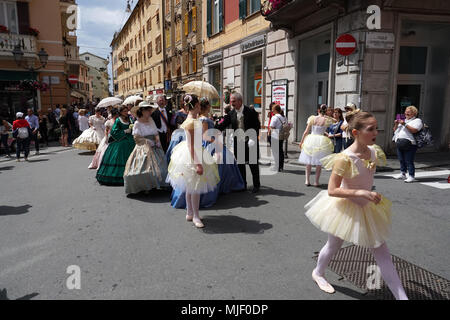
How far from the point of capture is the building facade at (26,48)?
20078 mm

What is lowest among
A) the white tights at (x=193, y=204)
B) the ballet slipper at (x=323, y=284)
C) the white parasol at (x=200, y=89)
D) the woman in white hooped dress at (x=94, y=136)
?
the ballet slipper at (x=323, y=284)

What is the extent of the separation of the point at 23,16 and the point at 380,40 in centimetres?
2197

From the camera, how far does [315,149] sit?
22.7ft

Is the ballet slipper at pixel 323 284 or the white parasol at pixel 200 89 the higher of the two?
the white parasol at pixel 200 89

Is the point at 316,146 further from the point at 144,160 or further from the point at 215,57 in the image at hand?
the point at 215,57

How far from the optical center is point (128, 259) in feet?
12.2

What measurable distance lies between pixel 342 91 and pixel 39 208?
928 centimetres

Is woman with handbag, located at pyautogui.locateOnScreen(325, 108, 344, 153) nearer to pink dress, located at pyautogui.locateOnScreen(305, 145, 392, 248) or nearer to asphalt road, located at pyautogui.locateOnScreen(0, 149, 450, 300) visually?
asphalt road, located at pyautogui.locateOnScreen(0, 149, 450, 300)

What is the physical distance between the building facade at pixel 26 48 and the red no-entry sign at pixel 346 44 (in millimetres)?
16800

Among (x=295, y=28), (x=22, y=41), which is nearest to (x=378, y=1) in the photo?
(x=295, y=28)

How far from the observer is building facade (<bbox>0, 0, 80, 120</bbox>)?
2008 centimetres

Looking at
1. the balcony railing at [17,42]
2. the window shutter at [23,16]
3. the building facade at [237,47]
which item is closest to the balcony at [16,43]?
the balcony railing at [17,42]

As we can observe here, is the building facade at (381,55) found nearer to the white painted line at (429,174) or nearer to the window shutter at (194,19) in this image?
the white painted line at (429,174)
